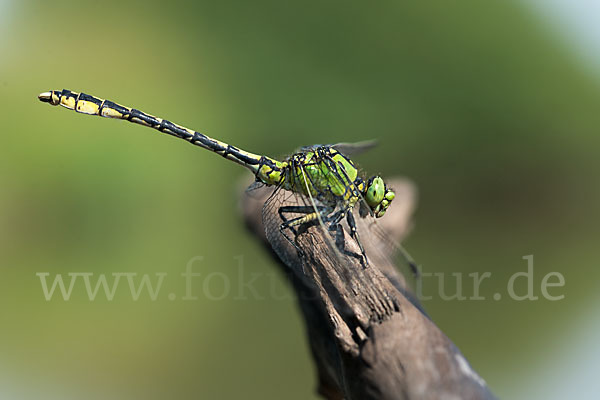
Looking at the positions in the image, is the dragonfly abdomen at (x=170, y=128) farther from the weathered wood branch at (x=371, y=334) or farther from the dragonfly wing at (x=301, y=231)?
the weathered wood branch at (x=371, y=334)

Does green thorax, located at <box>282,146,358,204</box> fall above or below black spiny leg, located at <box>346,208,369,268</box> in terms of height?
above

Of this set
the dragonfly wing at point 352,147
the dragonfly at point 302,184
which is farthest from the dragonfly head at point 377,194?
the dragonfly wing at point 352,147

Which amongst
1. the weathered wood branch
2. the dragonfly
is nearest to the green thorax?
the dragonfly

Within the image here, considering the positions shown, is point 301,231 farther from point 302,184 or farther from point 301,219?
point 302,184

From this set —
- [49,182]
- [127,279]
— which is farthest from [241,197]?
[49,182]

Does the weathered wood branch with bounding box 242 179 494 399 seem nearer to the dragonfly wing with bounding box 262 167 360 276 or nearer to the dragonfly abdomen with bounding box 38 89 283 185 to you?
the dragonfly wing with bounding box 262 167 360 276

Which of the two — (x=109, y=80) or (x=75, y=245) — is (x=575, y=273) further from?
(x=109, y=80)
